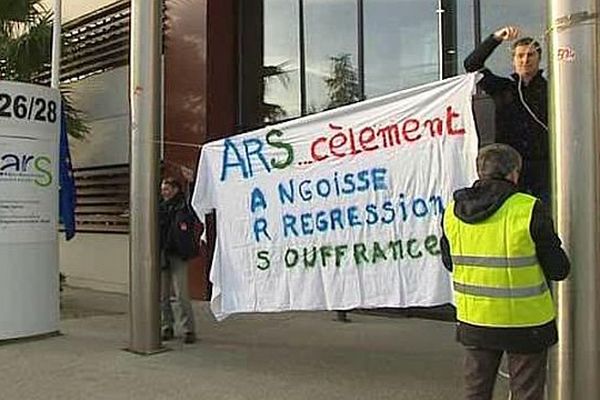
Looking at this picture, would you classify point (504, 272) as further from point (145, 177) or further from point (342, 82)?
point (342, 82)

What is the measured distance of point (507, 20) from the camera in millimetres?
9922

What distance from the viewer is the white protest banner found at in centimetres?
610

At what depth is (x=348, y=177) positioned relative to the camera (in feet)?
21.8

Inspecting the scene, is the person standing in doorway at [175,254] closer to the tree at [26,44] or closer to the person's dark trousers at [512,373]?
the person's dark trousers at [512,373]

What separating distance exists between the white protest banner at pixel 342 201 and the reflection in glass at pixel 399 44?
13.4 feet

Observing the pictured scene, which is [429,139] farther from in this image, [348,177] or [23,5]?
[23,5]

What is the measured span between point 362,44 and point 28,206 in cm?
493

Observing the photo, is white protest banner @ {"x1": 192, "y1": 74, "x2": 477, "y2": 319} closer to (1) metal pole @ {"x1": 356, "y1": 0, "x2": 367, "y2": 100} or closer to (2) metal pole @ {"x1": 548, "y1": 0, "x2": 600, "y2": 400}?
(2) metal pole @ {"x1": 548, "y1": 0, "x2": 600, "y2": 400}

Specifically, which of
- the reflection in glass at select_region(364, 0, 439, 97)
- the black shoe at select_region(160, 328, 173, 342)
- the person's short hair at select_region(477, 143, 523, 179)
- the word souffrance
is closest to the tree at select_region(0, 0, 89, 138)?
the reflection in glass at select_region(364, 0, 439, 97)

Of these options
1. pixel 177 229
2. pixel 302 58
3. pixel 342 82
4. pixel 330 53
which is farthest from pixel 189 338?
pixel 302 58

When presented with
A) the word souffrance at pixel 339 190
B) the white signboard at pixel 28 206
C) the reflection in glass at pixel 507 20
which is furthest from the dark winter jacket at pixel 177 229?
the reflection in glass at pixel 507 20

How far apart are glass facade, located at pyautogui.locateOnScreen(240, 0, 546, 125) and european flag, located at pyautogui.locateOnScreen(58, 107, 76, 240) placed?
155 inches

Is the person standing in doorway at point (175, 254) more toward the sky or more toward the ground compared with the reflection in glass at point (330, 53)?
more toward the ground

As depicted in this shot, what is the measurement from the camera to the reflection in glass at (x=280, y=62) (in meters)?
13.0
